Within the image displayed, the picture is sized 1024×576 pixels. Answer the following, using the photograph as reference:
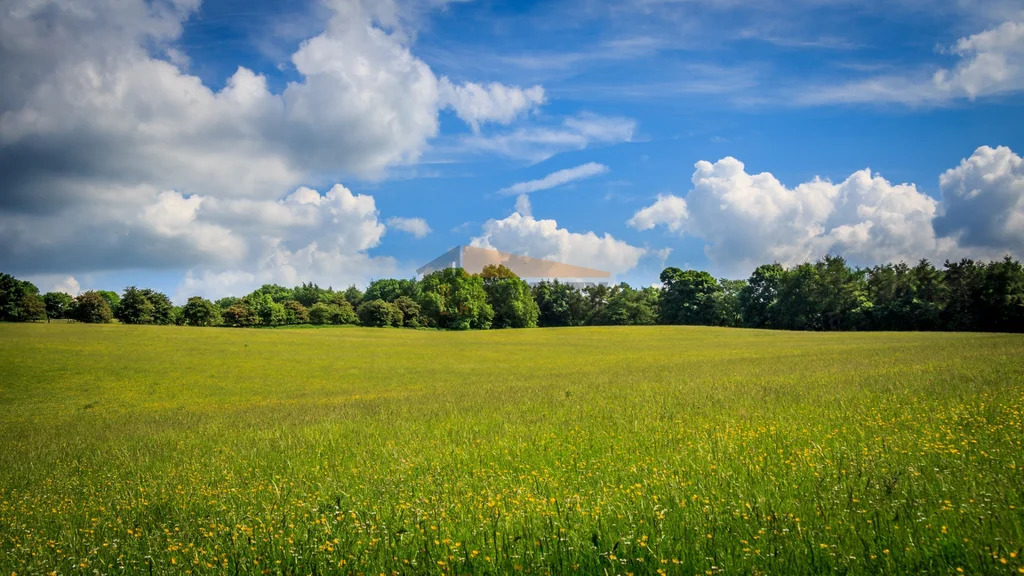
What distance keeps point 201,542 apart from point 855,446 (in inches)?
374

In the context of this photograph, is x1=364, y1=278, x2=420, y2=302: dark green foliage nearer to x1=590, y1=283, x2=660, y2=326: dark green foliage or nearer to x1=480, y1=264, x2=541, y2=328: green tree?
x1=480, y1=264, x2=541, y2=328: green tree

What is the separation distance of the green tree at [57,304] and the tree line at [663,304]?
0.17 m

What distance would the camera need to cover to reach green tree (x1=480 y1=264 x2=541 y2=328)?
363 feet

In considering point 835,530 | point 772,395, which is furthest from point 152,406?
point 835,530

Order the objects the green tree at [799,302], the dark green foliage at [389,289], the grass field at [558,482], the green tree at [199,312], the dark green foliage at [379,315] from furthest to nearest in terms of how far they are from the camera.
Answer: the dark green foliage at [389,289], the dark green foliage at [379,315], the green tree at [799,302], the green tree at [199,312], the grass field at [558,482]

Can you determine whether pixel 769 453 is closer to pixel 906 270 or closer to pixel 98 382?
pixel 98 382

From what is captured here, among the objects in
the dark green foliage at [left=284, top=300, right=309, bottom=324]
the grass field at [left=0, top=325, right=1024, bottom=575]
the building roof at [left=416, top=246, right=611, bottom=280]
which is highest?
the building roof at [left=416, top=246, right=611, bottom=280]

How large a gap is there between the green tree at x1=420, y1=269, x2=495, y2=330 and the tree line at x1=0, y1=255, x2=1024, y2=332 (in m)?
0.22

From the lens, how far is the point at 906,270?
90.4 meters

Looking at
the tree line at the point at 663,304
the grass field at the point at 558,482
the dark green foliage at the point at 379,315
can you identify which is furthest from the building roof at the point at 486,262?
the grass field at the point at 558,482

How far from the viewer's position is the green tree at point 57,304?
71125mm

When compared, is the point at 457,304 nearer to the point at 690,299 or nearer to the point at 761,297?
the point at 690,299

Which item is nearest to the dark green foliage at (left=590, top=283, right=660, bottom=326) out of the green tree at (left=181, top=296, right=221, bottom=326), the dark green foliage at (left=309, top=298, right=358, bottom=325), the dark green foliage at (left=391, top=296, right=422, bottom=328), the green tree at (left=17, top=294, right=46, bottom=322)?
the dark green foliage at (left=391, top=296, right=422, bottom=328)

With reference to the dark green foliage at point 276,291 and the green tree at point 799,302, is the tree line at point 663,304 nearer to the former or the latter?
the green tree at point 799,302
